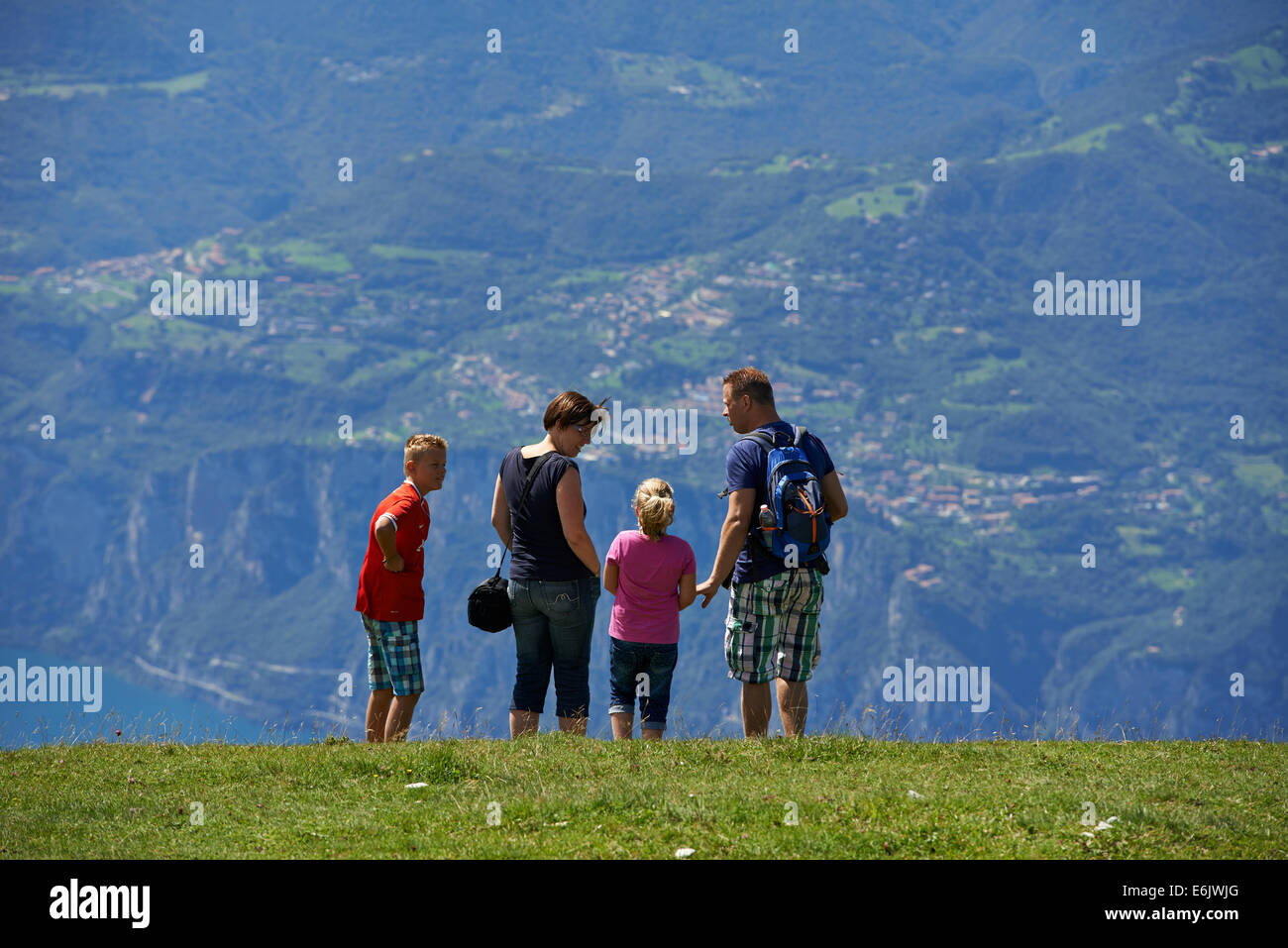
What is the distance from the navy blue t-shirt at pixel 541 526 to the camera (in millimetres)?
10602

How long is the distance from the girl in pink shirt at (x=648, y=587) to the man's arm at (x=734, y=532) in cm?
35

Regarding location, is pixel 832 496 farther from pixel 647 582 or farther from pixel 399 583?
pixel 399 583

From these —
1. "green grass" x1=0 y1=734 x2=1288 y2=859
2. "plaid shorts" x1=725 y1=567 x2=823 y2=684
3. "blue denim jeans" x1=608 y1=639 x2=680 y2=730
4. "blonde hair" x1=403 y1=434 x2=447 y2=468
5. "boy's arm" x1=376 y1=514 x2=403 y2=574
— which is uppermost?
"blonde hair" x1=403 y1=434 x2=447 y2=468

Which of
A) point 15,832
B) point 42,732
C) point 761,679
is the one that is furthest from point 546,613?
point 42,732

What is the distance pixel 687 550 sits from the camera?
10.6 m

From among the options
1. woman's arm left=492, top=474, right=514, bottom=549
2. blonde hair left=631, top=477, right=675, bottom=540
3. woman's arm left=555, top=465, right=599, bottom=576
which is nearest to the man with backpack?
blonde hair left=631, top=477, right=675, bottom=540

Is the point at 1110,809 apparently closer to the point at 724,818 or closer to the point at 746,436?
the point at 724,818

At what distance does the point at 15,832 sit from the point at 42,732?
15.8ft

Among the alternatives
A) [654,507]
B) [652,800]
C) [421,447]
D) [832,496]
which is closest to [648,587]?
[654,507]

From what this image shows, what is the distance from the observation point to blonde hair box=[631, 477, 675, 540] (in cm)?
1045

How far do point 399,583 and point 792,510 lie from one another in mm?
3006

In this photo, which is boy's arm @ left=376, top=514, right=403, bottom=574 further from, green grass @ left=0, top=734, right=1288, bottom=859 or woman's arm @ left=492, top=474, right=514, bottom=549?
green grass @ left=0, top=734, right=1288, bottom=859

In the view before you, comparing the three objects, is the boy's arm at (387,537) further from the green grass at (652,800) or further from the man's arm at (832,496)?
the man's arm at (832,496)

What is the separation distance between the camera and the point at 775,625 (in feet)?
34.0
